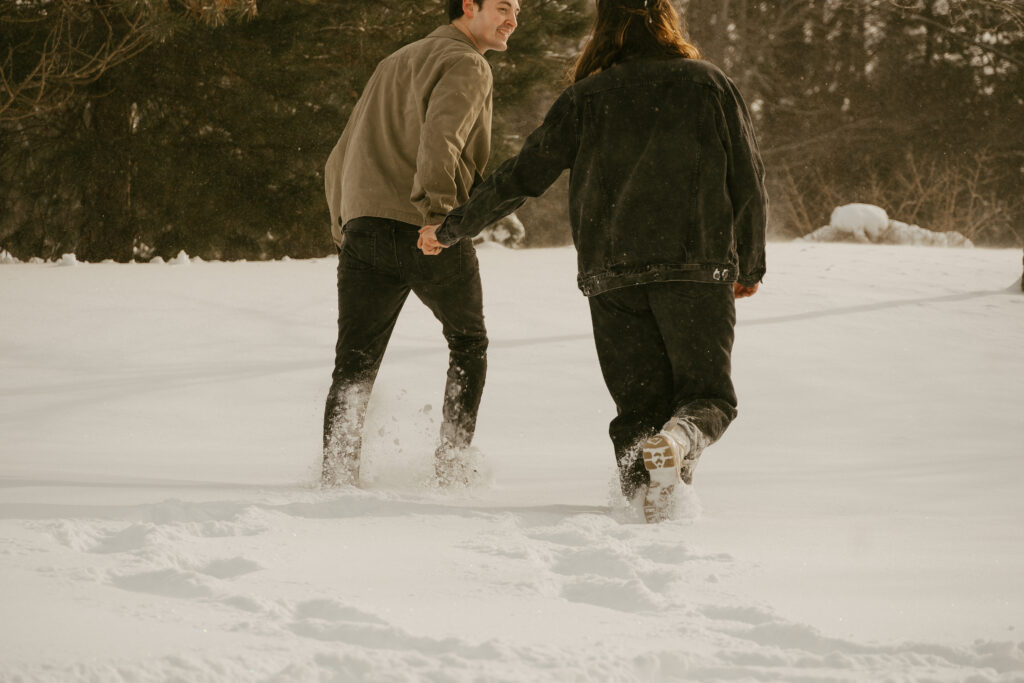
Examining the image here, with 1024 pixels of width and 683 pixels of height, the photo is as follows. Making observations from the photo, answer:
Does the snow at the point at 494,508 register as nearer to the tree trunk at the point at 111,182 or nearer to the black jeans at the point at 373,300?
the black jeans at the point at 373,300

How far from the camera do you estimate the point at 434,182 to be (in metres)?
3.37

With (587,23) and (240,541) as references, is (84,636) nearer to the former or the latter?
(240,541)

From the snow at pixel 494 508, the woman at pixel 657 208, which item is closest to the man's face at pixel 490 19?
the woman at pixel 657 208

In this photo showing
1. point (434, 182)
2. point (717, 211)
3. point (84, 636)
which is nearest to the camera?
point (84, 636)

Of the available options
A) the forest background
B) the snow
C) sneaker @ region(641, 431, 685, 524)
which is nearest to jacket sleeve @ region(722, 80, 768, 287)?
sneaker @ region(641, 431, 685, 524)

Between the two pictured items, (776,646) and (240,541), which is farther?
(240,541)

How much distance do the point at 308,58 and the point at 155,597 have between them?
31.5 ft

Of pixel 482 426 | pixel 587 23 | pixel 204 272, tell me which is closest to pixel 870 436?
pixel 482 426

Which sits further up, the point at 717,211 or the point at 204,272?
the point at 717,211

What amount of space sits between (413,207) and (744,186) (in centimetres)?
102

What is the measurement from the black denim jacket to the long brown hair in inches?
2.0

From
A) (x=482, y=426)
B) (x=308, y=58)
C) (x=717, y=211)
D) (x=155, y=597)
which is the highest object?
(x=308, y=58)

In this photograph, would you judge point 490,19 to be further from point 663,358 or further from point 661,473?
point 661,473

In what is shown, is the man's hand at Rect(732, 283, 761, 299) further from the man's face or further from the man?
the man's face
